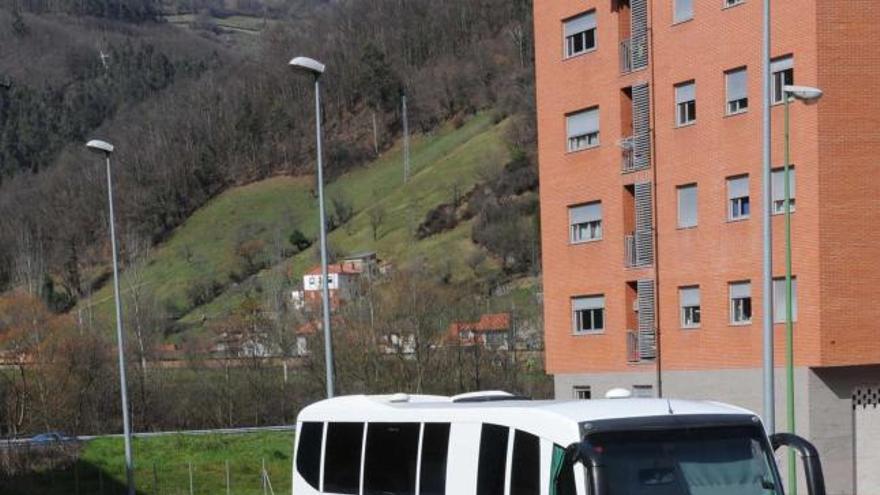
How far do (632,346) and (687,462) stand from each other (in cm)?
3108

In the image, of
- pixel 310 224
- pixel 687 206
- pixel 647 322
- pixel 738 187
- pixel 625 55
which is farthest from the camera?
pixel 310 224

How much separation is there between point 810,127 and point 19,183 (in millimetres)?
174368

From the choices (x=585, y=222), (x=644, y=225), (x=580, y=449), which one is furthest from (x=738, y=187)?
(x=580, y=449)

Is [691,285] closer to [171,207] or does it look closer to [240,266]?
[240,266]

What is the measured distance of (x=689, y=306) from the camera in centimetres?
4184

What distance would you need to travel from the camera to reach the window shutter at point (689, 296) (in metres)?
41.5

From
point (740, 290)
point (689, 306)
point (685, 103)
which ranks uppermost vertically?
point (685, 103)

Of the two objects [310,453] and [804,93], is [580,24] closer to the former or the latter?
[804,93]

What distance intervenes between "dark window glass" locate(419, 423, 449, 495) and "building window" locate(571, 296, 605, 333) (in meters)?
29.3

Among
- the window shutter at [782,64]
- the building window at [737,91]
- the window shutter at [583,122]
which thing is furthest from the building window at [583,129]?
the window shutter at [782,64]

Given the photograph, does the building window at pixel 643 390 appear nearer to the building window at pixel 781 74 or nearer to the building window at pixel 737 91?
the building window at pixel 737 91

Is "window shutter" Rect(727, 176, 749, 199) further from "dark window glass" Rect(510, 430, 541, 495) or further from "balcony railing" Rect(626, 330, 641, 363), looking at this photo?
"dark window glass" Rect(510, 430, 541, 495)

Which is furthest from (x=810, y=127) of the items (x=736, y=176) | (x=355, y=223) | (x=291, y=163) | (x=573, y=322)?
(x=291, y=163)

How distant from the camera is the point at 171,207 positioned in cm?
17325
